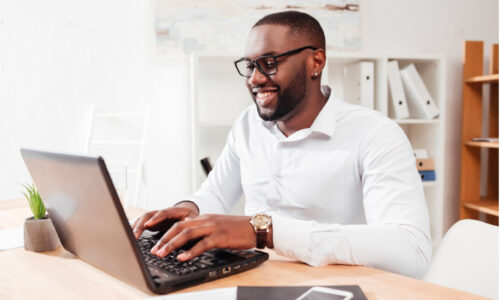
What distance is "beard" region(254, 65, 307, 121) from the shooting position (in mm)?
1243

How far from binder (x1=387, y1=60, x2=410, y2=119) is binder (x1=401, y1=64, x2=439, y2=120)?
0.16 ft

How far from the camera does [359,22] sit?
271cm

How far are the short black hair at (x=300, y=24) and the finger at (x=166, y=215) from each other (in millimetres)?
606

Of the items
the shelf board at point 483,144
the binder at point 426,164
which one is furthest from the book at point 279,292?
the shelf board at point 483,144

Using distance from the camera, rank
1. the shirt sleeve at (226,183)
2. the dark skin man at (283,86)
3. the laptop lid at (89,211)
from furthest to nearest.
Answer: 1. the shirt sleeve at (226,183)
2. the dark skin man at (283,86)
3. the laptop lid at (89,211)

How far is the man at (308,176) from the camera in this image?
0.81 m

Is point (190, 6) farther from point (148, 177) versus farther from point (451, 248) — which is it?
point (451, 248)

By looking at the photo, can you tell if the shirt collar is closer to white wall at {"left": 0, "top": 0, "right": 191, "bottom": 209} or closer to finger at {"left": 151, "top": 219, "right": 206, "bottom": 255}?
finger at {"left": 151, "top": 219, "right": 206, "bottom": 255}

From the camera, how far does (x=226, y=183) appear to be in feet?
4.68

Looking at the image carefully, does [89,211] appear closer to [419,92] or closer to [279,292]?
[279,292]

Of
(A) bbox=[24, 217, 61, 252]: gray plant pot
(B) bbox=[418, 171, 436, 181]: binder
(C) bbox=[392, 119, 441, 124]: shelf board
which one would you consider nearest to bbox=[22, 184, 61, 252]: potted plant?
(A) bbox=[24, 217, 61, 252]: gray plant pot

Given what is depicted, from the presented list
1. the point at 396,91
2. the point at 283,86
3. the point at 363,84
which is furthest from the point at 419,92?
the point at 283,86

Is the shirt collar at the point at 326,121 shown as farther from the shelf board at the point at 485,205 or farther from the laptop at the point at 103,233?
the shelf board at the point at 485,205

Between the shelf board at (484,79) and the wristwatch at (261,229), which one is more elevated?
the shelf board at (484,79)
